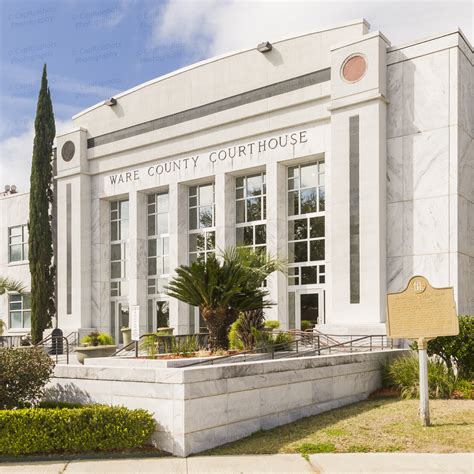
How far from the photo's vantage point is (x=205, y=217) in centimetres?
2900

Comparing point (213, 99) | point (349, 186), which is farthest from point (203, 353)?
point (213, 99)

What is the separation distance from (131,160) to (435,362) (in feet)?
66.5

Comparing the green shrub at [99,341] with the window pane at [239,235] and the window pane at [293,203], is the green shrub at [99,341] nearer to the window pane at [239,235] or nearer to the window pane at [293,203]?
the window pane at [239,235]

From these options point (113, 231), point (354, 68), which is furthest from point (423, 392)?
point (113, 231)

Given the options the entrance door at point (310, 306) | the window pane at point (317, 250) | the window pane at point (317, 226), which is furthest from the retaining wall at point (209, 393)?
the window pane at point (317, 226)

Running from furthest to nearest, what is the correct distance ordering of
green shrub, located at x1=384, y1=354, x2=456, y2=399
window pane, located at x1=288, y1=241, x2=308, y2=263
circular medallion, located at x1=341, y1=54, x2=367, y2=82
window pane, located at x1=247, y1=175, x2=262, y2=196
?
window pane, located at x1=247, y1=175, x2=262, y2=196 → window pane, located at x1=288, y1=241, x2=308, y2=263 → circular medallion, located at x1=341, y1=54, x2=367, y2=82 → green shrub, located at x1=384, y1=354, x2=456, y2=399

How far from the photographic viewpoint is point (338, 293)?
22.3 m

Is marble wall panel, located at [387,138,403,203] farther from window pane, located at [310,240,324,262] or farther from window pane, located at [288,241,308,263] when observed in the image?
window pane, located at [288,241,308,263]

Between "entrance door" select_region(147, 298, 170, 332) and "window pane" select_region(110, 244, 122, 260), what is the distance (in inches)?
137

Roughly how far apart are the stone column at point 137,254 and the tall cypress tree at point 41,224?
17.6 ft

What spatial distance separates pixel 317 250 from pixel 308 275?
113 centimetres

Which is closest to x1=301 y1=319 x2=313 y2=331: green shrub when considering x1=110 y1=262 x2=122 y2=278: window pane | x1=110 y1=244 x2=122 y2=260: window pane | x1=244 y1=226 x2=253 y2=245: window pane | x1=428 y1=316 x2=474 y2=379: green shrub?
x1=244 y1=226 x2=253 y2=245: window pane

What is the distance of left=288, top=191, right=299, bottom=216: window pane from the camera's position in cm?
2586

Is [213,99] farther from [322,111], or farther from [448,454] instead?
[448,454]
